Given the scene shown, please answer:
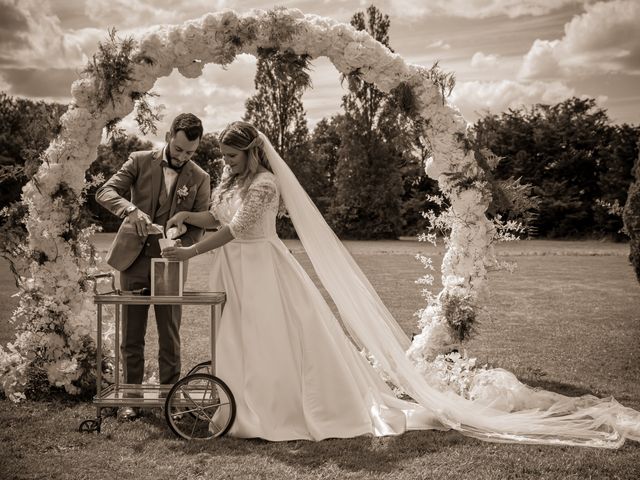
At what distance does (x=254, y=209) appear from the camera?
5121 mm

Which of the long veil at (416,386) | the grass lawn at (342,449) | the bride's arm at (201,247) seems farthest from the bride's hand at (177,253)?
the grass lawn at (342,449)

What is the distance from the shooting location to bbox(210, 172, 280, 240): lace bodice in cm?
511

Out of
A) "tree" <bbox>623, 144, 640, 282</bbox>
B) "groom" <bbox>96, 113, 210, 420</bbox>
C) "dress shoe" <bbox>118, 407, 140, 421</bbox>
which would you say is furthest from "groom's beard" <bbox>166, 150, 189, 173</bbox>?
"tree" <bbox>623, 144, 640, 282</bbox>

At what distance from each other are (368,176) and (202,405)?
37.5 metres

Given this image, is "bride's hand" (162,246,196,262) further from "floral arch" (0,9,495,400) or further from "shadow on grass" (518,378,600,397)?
"shadow on grass" (518,378,600,397)

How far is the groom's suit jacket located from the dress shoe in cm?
123

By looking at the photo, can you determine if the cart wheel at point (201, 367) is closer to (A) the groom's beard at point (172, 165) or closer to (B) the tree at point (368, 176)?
(A) the groom's beard at point (172, 165)

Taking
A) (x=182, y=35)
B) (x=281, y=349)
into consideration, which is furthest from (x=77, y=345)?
(x=182, y=35)

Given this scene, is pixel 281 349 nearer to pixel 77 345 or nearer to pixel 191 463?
pixel 191 463

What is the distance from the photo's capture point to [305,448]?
15.7 feet

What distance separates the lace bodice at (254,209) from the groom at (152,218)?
53 centimetres

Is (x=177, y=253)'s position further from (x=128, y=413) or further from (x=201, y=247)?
(x=128, y=413)

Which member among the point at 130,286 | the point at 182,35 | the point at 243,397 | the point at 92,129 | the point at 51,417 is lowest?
the point at 51,417

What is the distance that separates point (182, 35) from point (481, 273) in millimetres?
3754
